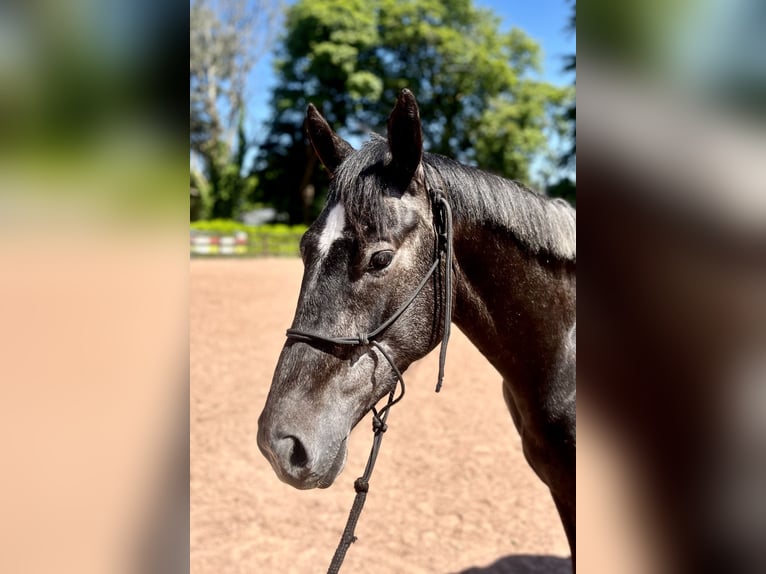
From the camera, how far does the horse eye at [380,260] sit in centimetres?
177

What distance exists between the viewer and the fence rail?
22.9 meters

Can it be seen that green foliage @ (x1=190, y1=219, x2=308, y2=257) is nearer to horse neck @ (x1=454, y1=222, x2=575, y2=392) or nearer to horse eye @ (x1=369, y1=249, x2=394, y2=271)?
horse neck @ (x1=454, y1=222, x2=575, y2=392)

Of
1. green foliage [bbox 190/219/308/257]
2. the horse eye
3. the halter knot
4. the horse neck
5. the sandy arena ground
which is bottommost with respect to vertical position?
green foliage [bbox 190/219/308/257]

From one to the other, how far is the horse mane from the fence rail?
820 inches

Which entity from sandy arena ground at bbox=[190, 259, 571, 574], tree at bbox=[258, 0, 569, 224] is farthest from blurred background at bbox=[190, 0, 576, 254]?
sandy arena ground at bbox=[190, 259, 571, 574]

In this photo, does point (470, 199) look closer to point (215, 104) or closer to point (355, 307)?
point (355, 307)

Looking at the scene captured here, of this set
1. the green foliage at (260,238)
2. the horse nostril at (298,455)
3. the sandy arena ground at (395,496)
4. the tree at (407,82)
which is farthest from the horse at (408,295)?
the tree at (407,82)

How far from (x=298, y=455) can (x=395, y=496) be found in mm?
3789

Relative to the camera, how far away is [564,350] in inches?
88.4

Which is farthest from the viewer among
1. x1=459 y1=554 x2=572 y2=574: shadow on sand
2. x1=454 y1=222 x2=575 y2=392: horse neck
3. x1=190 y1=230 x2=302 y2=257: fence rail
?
x1=190 y1=230 x2=302 y2=257: fence rail
